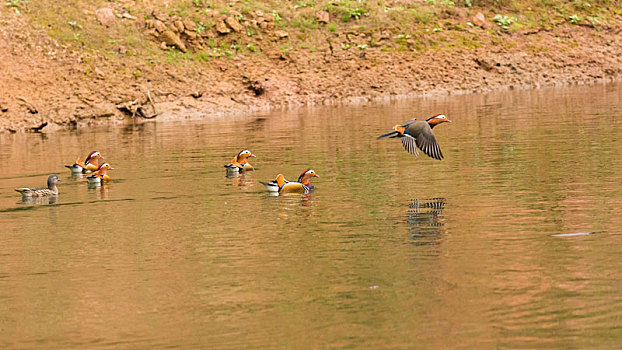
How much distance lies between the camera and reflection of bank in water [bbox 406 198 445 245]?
14.6m

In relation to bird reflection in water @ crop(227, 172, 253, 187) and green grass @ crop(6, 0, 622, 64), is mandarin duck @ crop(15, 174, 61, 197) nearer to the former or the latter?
bird reflection in water @ crop(227, 172, 253, 187)

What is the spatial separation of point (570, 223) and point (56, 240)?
24.1 feet

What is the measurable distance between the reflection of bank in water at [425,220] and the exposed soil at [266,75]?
25.6m

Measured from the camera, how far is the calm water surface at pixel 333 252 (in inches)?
416

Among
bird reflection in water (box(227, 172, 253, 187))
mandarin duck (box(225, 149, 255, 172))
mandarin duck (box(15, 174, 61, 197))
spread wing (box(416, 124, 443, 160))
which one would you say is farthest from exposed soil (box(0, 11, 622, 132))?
spread wing (box(416, 124, 443, 160))

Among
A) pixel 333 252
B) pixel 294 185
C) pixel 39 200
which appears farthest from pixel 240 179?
pixel 333 252

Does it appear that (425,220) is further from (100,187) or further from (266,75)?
(266,75)

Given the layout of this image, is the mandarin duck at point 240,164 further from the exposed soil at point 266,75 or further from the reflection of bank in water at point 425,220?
the exposed soil at point 266,75

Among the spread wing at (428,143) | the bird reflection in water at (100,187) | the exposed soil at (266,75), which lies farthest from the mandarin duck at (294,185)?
the exposed soil at (266,75)

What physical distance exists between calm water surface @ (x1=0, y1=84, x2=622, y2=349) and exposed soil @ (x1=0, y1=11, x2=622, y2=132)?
15.4 m

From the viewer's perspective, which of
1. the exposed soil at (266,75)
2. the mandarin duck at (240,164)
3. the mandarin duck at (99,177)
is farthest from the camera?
the exposed soil at (266,75)

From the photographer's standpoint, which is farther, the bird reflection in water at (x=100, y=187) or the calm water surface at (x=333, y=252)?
the bird reflection in water at (x=100, y=187)

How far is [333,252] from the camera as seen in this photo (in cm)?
1394

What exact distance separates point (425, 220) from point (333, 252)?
2.50 m
